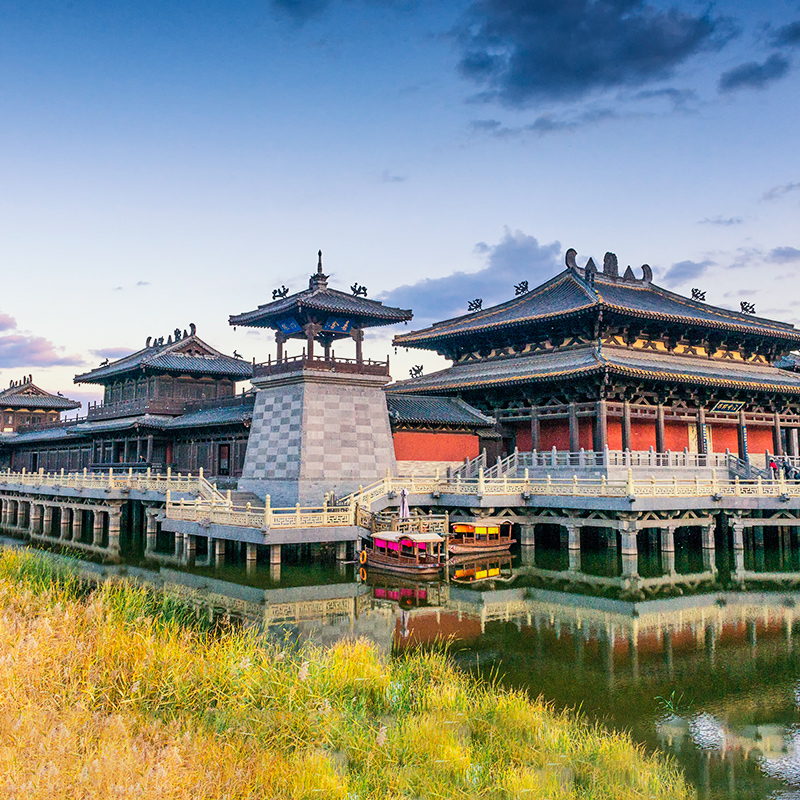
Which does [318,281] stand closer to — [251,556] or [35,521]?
[251,556]

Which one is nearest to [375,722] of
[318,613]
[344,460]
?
[318,613]

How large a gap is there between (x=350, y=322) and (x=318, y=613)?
62.7ft

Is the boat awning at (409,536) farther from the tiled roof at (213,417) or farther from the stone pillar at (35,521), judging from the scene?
the stone pillar at (35,521)

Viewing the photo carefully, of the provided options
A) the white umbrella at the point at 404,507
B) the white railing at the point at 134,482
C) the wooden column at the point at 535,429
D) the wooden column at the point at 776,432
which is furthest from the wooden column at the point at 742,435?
the white railing at the point at 134,482

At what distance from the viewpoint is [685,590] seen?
84.3 ft

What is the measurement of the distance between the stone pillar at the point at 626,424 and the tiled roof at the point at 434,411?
7.51 meters

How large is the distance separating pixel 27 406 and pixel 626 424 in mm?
67773

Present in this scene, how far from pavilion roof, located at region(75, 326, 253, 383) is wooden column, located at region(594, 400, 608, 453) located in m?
26.5

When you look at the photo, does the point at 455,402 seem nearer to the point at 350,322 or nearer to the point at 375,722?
the point at 350,322

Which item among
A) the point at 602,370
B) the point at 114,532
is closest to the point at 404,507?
the point at 602,370

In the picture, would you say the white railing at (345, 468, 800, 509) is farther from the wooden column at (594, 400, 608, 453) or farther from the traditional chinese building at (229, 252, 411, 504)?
the wooden column at (594, 400, 608, 453)

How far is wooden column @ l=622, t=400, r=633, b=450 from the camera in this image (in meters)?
37.4

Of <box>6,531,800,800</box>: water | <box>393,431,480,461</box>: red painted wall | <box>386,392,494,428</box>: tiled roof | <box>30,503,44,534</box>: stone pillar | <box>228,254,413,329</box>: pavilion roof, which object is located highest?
Answer: <box>228,254,413,329</box>: pavilion roof

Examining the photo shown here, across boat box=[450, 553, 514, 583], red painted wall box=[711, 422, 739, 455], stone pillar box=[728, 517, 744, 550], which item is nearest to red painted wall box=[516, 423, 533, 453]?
red painted wall box=[711, 422, 739, 455]
